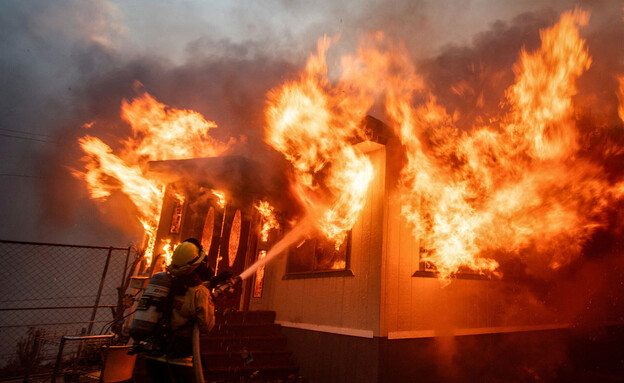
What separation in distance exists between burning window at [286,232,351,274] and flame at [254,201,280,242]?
1.09 metres

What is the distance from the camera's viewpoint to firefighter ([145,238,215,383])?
3.86m

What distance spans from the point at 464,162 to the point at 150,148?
8.43 meters

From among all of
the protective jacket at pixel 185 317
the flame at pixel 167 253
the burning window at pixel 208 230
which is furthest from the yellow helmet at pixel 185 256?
the flame at pixel 167 253

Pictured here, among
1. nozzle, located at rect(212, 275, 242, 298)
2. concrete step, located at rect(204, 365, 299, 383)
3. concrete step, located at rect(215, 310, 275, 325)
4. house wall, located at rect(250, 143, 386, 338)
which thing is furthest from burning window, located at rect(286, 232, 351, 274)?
nozzle, located at rect(212, 275, 242, 298)

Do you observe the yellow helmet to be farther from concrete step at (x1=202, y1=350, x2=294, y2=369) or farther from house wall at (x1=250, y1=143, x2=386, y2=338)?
house wall at (x1=250, y1=143, x2=386, y2=338)

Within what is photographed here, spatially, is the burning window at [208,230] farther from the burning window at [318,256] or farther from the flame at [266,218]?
the burning window at [318,256]

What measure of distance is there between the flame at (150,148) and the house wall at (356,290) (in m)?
4.52

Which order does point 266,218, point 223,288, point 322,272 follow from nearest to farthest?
1. point 223,288
2. point 322,272
3. point 266,218

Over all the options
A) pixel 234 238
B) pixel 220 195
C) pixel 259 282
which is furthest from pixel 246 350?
pixel 220 195

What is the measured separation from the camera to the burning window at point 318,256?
23.6 ft

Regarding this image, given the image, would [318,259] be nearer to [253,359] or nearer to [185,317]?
[253,359]

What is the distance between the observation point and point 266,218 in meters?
9.49

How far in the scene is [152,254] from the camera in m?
10.2

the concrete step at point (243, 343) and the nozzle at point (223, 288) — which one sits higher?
the nozzle at point (223, 288)
